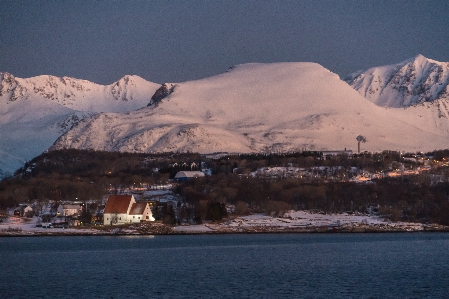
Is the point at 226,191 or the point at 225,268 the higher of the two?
the point at 226,191

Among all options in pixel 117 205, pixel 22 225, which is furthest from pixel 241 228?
pixel 22 225

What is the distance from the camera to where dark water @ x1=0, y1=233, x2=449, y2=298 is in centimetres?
4647

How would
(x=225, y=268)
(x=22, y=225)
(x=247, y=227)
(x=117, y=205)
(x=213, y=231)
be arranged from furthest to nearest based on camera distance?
(x=247, y=227) < (x=22, y=225) < (x=117, y=205) < (x=213, y=231) < (x=225, y=268)

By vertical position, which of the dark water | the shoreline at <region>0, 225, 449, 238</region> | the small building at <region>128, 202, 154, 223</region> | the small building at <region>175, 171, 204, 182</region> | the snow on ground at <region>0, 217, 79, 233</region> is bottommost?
the dark water

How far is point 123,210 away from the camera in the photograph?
324 ft

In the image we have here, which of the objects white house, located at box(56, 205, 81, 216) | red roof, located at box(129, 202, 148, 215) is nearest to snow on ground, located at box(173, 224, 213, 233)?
red roof, located at box(129, 202, 148, 215)

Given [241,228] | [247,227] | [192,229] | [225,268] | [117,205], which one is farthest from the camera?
[247,227]

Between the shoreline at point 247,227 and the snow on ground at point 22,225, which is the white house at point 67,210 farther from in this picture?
the shoreline at point 247,227

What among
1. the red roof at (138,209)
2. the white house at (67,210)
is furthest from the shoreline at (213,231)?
the white house at (67,210)

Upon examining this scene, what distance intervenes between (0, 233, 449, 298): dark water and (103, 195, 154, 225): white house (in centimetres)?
1184

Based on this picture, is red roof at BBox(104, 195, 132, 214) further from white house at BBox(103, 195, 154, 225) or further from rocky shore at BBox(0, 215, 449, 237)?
rocky shore at BBox(0, 215, 449, 237)

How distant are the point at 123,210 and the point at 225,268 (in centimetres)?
4263

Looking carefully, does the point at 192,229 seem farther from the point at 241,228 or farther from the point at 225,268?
the point at 225,268

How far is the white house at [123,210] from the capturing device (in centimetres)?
9881
